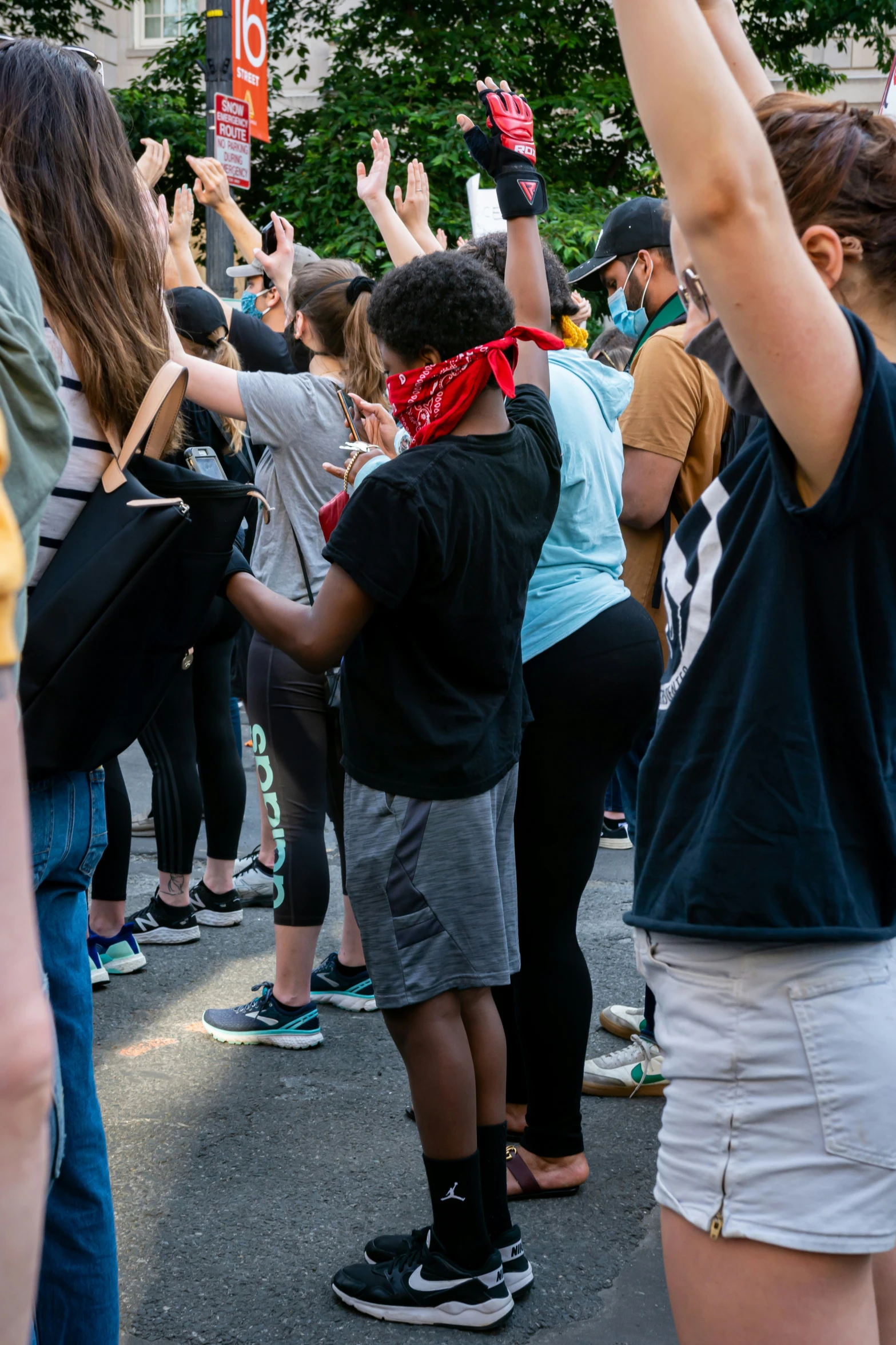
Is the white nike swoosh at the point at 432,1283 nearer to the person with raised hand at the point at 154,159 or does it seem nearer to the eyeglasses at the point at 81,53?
the eyeglasses at the point at 81,53

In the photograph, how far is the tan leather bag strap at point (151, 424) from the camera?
184cm

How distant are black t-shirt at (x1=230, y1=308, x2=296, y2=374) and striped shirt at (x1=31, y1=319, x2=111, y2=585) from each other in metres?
2.54

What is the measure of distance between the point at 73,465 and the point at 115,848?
8.64 feet

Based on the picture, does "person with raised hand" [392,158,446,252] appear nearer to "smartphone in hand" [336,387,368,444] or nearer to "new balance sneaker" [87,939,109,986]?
"smartphone in hand" [336,387,368,444]

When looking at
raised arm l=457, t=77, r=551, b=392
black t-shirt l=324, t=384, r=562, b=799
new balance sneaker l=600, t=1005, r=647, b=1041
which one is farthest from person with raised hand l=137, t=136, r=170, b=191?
new balance sneaker l=600, t=1005, r=647, b=1041

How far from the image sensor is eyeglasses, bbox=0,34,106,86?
1.90 m

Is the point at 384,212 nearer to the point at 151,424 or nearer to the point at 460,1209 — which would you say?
the point at 151,424

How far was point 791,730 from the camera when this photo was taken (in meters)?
1.35

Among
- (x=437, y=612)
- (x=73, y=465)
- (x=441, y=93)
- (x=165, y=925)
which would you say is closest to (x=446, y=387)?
(x=437, y=612)

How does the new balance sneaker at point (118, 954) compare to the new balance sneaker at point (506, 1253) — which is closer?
the new balance sneaker at point (506, 1253)

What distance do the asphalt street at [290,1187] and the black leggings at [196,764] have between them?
0.53m

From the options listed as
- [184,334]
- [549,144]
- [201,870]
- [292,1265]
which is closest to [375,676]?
[292,1265]

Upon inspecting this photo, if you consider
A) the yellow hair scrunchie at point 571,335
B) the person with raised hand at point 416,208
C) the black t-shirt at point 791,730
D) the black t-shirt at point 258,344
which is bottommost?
the black t-shirt at point 791,730

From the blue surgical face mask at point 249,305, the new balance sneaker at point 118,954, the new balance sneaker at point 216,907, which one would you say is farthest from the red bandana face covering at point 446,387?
the blue surgical face mask at point 249,305
